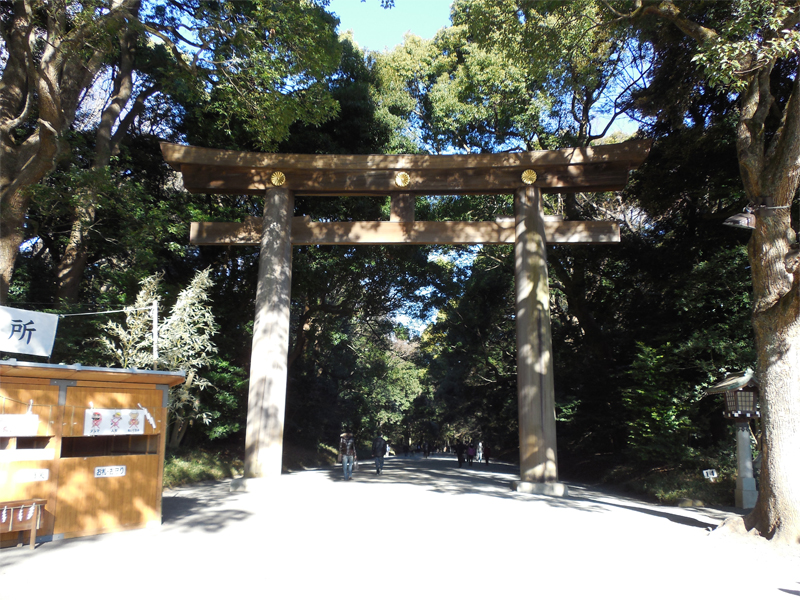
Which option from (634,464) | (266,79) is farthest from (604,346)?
(266,79)

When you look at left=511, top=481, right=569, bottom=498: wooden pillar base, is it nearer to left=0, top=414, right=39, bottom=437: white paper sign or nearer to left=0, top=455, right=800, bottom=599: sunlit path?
left=0, top=455, right=800, bottom=599: sunlit path

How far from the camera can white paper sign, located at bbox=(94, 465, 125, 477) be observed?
6750 mm

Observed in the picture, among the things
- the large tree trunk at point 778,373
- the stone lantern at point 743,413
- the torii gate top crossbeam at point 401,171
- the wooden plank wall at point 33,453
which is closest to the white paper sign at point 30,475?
the wooden plank wall at point 33,453

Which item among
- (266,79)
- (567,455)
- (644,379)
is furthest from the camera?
(567,455)

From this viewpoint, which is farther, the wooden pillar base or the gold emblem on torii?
the gold emblem on torii

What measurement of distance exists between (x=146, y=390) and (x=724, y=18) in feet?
42.4

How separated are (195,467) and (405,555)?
953 centimetres

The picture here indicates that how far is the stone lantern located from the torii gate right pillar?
307cm

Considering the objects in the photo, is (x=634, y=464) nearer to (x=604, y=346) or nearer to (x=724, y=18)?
(x=604, y=346)

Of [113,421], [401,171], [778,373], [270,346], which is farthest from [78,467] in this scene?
[778,373]

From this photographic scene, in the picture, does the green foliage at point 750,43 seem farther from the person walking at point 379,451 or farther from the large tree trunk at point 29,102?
the person walking at point 379,451

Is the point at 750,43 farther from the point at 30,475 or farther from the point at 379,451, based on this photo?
the point at 379,451

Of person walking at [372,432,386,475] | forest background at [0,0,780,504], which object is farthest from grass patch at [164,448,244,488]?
person walking at [372,432,386,475]

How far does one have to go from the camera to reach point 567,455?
812 inches
